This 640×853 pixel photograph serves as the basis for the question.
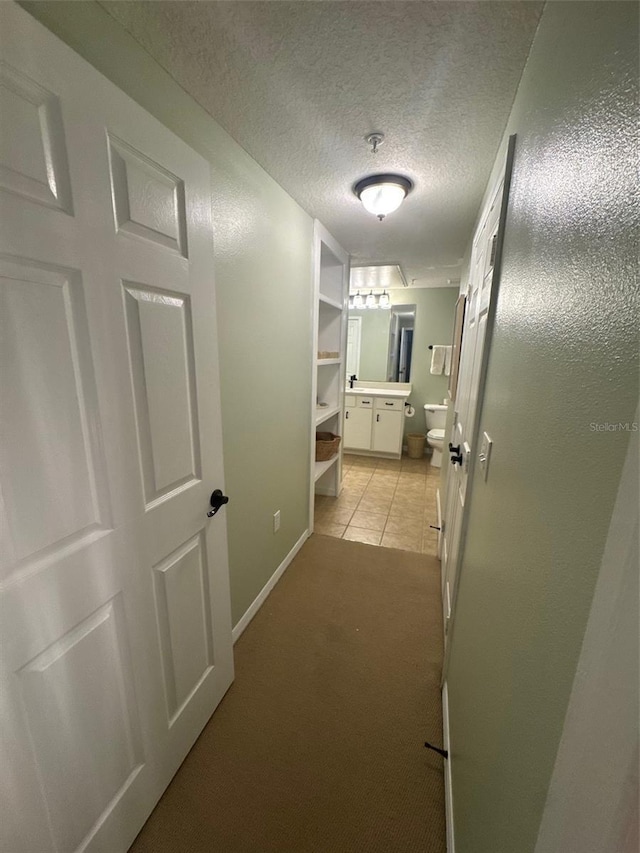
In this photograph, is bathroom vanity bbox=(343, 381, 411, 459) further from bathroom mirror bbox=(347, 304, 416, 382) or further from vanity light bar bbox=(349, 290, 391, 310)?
vanity light bar bbox=(349, 290, 391, 310)

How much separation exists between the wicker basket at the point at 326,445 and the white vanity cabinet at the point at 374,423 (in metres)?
1.39

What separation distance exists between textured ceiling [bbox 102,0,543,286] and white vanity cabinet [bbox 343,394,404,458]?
2.97 m

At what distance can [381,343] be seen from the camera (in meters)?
4.89

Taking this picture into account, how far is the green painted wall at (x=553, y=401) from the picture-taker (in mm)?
406

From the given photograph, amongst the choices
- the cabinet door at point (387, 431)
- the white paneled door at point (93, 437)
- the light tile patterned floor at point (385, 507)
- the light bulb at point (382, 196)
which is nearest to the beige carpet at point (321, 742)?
the white paneled door at point (93, 437)

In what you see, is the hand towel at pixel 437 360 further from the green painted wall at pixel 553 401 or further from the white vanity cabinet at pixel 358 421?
the green painted wall at pixel 553 401

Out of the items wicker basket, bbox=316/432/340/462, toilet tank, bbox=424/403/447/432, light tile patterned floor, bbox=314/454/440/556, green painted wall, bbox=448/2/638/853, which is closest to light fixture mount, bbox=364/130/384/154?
Answer: green painted wall, bbox=448/2/638/853

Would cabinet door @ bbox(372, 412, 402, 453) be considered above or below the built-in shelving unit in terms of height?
below

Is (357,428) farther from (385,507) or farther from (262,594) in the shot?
(262,594)

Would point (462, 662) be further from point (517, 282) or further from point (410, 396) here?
point (410, 396)

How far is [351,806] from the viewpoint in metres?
1.11

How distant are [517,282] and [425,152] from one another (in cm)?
91

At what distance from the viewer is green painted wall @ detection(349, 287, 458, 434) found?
4488 millimetres

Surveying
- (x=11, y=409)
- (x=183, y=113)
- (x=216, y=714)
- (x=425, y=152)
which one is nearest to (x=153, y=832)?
(x=216, y=714)
